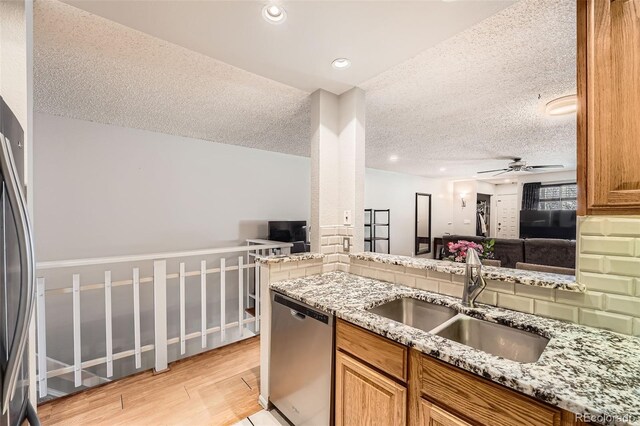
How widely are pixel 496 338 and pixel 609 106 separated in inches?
42.0

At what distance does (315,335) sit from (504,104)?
106 inches

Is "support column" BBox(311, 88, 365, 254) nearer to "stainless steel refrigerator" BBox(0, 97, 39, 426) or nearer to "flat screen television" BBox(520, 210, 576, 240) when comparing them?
"stainless steel refrigerator" BBox(0, 97, 39, 426)

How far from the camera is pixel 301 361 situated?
1571 mm

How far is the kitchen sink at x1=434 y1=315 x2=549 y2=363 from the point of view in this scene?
1130 mm

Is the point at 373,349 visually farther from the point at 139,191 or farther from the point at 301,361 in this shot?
the point at 139,191

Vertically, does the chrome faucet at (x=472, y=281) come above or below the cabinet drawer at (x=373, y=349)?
above

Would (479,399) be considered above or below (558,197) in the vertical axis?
below

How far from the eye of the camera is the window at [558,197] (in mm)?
6703

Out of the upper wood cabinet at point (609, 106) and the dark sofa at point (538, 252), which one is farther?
the dark sofa at point (538, 252)

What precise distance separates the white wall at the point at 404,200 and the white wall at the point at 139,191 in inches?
112

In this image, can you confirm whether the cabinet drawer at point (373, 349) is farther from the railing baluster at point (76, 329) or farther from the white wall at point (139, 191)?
the white wall at point (139, 191)

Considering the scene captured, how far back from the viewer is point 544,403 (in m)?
0.75

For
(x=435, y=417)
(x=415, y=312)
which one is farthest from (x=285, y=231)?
(x=435, y=417)

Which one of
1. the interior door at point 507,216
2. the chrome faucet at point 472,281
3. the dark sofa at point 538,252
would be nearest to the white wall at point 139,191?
the chrome faucet at point 472,281
